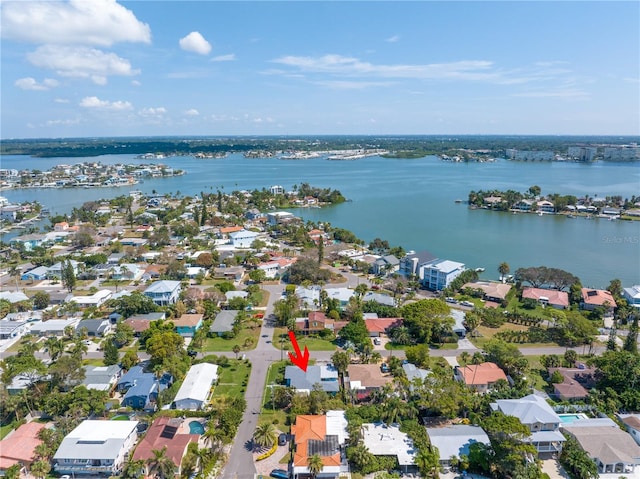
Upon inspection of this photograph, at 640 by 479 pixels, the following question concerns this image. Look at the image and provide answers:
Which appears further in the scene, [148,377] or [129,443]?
[148,377]

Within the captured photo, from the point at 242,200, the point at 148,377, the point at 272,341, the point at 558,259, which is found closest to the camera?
the point at 148,377

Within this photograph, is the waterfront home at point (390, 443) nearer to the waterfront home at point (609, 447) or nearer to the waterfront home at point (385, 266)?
the waterfront home at point (609, 447)

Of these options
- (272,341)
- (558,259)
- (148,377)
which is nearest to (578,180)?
(558,259)

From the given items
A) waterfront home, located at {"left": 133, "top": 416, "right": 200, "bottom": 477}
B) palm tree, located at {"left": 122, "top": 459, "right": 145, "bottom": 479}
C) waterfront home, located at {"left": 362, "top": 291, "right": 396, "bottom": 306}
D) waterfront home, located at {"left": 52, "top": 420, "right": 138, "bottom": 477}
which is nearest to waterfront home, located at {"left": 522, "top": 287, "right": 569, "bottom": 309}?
waterfront home, located at {"left": 362, "top": 291, "right": 396, "bottom": 306}

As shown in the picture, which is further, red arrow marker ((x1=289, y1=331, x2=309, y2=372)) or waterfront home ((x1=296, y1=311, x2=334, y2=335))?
waterfront home ((x1=296, y1=311, x2=334, y2=335))

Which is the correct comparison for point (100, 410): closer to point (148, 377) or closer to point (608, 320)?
point (148, 377)

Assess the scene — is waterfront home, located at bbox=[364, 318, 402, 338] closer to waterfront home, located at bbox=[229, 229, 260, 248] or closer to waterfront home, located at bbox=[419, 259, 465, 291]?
waterfront home, located at bbox=[419, 259, 465, 291]
